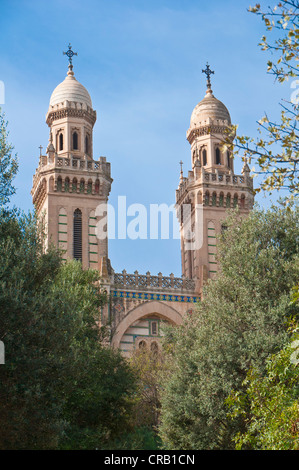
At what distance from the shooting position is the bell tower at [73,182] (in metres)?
45.0

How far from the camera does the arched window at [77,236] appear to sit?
1766 inches

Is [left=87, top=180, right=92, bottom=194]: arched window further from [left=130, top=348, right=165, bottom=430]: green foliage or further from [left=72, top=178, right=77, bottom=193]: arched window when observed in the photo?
[left=130, top=348, right=165, bottom=430]: green foliage

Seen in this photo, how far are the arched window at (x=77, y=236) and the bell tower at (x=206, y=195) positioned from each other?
682 centimetres

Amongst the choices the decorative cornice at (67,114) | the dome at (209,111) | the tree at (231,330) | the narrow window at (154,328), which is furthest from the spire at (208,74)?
the tree at (231,330)

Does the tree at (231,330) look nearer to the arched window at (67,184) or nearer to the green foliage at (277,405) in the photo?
the green foliage at (277,405)

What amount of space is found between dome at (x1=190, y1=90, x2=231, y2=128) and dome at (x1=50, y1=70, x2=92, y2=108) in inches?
279

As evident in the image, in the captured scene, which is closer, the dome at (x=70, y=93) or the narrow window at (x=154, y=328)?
the narrow window at (x=154, y=328)

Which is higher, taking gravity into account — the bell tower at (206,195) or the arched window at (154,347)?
the bell tower at (206,195)

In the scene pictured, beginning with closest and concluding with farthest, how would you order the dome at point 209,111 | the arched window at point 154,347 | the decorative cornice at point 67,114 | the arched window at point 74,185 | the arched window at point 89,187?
the arched window at point 154,347 → the arched window at point 74,185 → the arched window at point 89,187 → the decorative cornice at point 67,114 → the dome at point 209,111

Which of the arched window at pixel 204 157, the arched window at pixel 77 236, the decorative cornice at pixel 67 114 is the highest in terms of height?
the decorative cornice at pixel 67 114

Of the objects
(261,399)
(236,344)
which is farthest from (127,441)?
(261,399)

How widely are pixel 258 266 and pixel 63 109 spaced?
24945 mm

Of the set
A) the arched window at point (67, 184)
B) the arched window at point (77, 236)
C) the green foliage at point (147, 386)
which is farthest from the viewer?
the arched window at point (67, 184)

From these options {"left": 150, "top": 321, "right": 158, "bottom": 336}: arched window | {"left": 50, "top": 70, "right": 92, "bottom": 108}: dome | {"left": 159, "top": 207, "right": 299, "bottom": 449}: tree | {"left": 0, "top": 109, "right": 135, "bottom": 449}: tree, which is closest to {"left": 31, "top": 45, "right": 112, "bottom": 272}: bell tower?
{"left": 50, "top": 70, "right": 92, "bottom": 108}: dome
